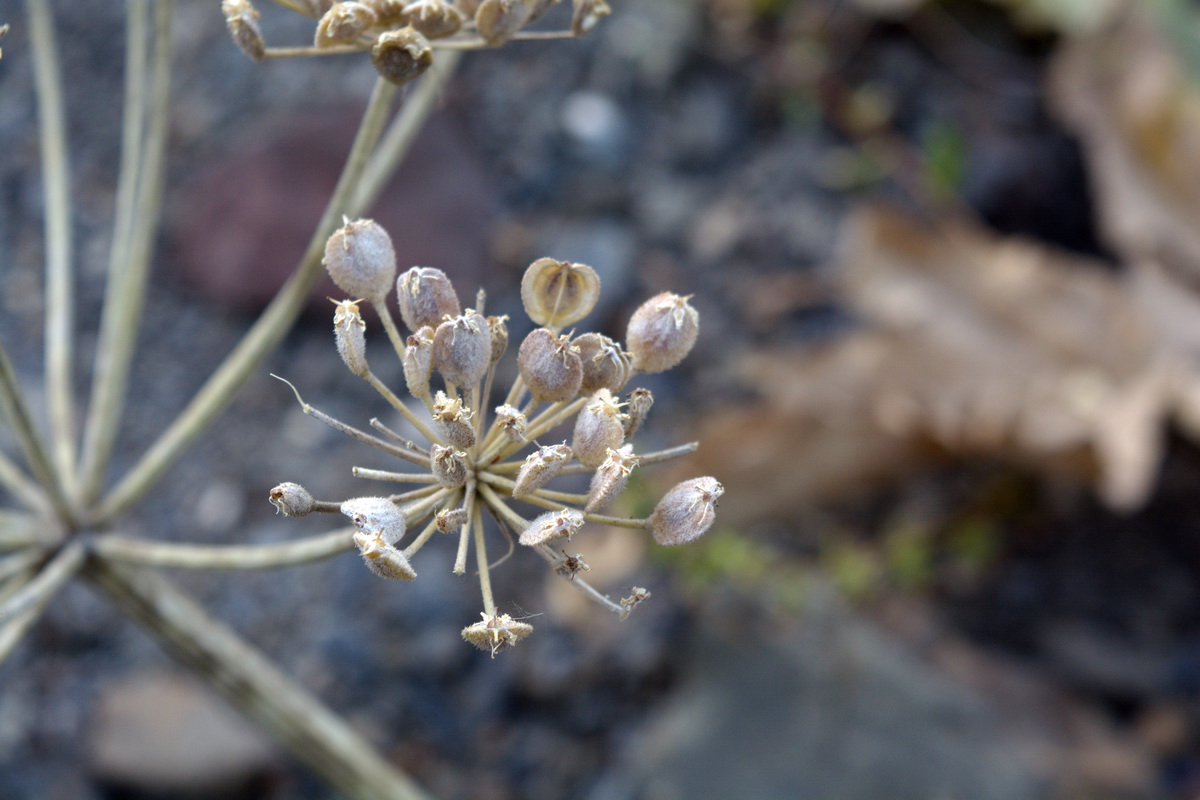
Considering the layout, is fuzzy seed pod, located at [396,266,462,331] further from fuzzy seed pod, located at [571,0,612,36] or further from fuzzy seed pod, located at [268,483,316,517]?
fuzzy seed pod, located at [571,0,612,36]

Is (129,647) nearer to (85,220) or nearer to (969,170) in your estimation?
(85,220)

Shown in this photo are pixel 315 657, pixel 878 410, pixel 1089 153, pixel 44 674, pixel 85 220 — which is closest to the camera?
pixel 44 674

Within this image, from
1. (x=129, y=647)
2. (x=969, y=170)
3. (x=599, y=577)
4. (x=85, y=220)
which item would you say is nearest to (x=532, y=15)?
(x=599, y=577)

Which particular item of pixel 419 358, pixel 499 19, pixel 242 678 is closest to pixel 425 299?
pixel 419 358

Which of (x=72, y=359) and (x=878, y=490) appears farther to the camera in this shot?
(x=878, y=490)

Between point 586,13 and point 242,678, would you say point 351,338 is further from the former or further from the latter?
point 242,678

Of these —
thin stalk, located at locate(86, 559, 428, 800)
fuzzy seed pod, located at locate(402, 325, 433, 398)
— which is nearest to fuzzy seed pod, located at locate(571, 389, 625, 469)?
fuzzy seed pod, located at locate(402, 325, 433, 398)
